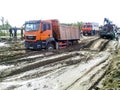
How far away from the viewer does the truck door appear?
85.1ft

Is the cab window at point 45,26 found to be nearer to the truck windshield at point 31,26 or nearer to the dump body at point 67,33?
the truck windshield at point 31,26

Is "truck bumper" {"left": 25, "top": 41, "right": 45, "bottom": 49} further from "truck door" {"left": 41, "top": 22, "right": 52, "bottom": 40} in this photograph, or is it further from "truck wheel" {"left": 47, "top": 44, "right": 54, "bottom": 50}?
"truck wheel" {"left": 47, "top": 44, "right": 54, "bottom": 50}

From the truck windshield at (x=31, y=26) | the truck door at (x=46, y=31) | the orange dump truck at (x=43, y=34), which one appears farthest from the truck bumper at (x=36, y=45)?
the truck windshield at (x=31, y=26)

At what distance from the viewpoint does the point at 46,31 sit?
1036 inches

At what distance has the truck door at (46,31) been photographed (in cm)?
2595

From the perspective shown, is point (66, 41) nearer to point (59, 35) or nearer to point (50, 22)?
point (59, 35)

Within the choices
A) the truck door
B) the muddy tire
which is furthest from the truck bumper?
the muddy tire

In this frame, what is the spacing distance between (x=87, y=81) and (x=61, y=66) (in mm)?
4886

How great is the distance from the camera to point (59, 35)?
93.9ft

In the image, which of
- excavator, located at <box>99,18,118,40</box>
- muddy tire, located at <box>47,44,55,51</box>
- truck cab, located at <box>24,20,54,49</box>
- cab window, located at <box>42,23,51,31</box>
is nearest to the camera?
truck cab, located at <box>24,20,54,49</box>

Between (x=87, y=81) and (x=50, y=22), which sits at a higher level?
(x=50, y=22)

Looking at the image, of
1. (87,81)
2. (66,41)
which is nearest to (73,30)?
(66,41)

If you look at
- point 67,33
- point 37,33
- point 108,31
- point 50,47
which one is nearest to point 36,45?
point 37,33

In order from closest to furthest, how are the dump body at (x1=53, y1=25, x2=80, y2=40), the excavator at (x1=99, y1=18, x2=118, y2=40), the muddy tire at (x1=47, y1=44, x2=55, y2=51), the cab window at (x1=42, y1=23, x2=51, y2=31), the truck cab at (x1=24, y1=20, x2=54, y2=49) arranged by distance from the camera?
the truck cab at (x1=24, y1=20, x2=54, y2=49)
the cab window at (x1=42, y1=23, x2=51, y2=31)
the muddy tire at (x1=47, y1=44, x2=55, y2=51)
the dump body at (x1=53, y1=25, x2=80, y2=40)
the excavator at (x1=99, y1=18, x2=118, y2=40)
